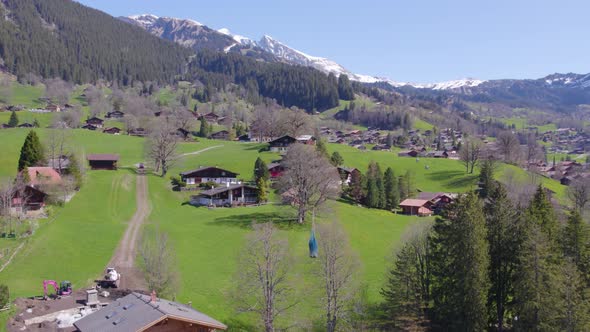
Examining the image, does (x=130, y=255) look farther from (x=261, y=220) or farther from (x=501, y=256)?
(x=501, y=256)

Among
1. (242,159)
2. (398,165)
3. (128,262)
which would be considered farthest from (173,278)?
(398,165)

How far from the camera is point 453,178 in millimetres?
112438

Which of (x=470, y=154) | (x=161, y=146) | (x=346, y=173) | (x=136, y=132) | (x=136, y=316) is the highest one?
(x=136, y=132)

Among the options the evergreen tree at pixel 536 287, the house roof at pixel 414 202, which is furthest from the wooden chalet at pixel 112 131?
the evergreen tree at pixel 536 287

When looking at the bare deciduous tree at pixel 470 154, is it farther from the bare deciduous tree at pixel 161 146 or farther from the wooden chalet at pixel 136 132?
the wooden chalet at pixel 136 132

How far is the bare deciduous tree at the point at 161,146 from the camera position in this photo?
90.5 m

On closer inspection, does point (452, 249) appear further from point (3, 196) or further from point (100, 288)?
point (3, 196)

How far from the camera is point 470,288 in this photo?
38.0 metres

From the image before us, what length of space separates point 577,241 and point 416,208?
46.7 metres

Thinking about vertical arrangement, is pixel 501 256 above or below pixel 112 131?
below

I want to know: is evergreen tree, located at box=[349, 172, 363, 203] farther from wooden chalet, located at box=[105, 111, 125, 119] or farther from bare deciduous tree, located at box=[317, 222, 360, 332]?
wooden chalet, located at box=[105, 111, 125, 119]

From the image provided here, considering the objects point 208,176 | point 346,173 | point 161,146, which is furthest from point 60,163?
point 346,173

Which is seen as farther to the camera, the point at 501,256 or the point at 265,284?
the point at 501,256

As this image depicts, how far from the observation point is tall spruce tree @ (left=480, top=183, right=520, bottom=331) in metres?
40.6
